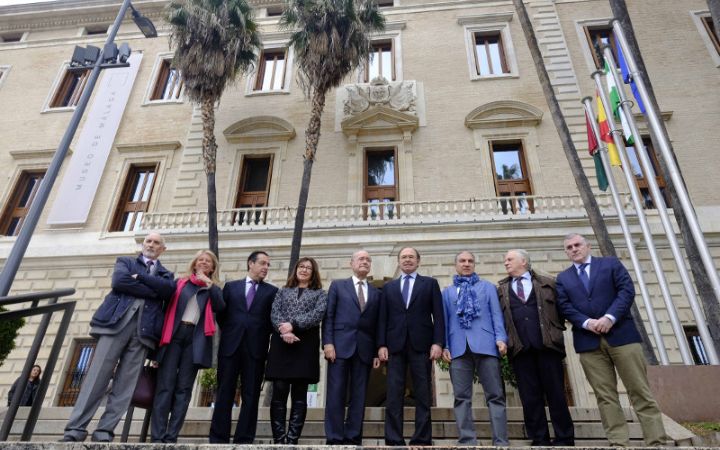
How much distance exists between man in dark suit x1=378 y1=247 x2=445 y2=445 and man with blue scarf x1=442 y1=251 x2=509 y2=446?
18 centimetres

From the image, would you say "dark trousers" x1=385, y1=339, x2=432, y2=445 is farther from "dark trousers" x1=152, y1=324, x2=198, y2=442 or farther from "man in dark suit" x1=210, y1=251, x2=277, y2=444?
"dark trousers" x1=152, y1=324, x2=198, y2=442

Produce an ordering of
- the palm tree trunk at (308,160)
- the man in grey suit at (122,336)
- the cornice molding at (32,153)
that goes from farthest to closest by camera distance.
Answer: the cornice molding at (32,153) → the palm tree trunk at (308,160) → the man in grey suit at (122,336)

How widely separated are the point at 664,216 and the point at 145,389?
6993 millimetres

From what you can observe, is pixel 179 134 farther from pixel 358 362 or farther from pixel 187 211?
pixel 358 362

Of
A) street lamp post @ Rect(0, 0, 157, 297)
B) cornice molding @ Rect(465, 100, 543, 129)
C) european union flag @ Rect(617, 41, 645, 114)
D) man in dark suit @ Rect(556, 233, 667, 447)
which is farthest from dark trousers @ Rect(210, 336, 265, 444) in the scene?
cornice molding @ Rect(465, 100, 543, 129)

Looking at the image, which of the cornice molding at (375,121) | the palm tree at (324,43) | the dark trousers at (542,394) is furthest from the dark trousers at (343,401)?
the cornice molding at (375,121)

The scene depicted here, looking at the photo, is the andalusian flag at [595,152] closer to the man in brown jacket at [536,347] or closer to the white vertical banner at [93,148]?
the man in brown jacket at [536,347]

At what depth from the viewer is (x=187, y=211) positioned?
12.1 metres

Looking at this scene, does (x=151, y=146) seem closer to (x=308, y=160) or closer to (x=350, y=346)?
(x=308, y=160)

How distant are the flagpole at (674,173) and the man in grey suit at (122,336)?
6.18 m

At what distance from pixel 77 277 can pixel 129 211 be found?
7.84ft

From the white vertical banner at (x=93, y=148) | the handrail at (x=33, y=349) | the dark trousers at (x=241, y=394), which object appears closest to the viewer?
→ the handrail at (x=33, y=349)

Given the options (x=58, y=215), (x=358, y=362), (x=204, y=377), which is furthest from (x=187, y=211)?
(x=358, y=362)

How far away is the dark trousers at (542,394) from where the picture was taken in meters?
3.73
